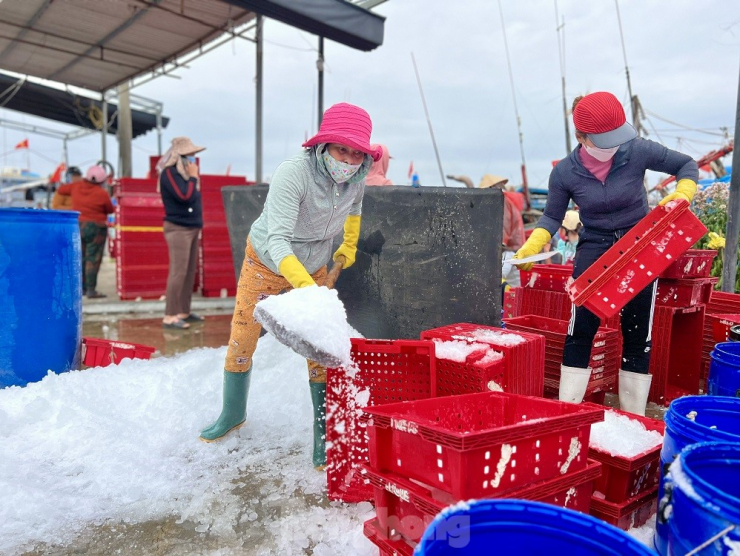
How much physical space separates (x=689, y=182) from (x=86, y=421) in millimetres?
3447

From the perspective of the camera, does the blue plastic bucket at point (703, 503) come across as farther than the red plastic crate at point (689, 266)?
No

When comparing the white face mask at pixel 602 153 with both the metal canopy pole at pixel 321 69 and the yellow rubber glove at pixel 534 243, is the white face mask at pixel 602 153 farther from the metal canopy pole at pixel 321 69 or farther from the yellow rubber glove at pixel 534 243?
the metal canopy pole at pixel 321 69

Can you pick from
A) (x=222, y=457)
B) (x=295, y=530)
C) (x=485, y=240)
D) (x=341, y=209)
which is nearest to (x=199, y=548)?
(x=295, y=530)

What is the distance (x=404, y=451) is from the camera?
1.72 m

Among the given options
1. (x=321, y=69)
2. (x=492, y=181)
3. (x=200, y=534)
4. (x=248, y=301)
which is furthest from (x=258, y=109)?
(x=200, y=534)

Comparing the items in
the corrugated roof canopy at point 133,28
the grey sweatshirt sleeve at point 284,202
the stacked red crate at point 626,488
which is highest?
the corrugated roof canopy at point 133,28

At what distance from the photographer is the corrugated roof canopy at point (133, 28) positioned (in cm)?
577

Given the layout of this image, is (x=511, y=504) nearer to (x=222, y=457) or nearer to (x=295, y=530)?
(x=295, y=530)

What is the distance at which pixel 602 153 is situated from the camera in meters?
2.84

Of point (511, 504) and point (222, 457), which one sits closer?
point (511, 504)

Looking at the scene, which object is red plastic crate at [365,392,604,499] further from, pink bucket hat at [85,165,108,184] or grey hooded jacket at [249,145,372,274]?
pink bucket hat at [85,165,108,184]

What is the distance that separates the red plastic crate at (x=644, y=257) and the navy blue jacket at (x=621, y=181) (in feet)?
0.99

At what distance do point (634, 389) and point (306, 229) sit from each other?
2012 millimetres

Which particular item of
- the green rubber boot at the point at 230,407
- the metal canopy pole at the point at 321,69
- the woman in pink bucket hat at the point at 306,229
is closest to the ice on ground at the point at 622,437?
the woman in pink bucket hat at the point at 306,229
